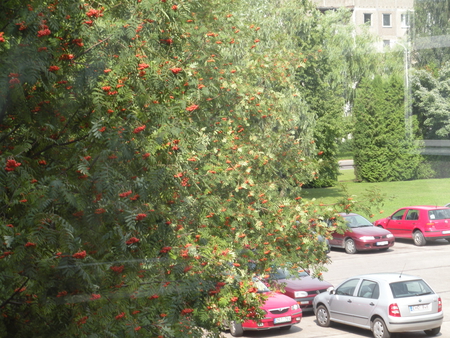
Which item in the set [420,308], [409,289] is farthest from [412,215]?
[420,308]

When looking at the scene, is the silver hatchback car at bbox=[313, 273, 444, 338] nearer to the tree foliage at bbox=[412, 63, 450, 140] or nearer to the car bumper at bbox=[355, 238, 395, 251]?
the tree foliage at bbox=[412, 63, 450, 140]

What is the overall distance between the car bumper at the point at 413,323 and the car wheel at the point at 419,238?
447 inches

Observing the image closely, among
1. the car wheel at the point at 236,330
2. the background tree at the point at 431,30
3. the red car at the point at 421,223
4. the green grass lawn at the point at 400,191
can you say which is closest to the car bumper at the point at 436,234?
the red car at the point at 421,223

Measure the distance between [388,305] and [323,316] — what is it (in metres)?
2.13

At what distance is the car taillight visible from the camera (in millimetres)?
11391

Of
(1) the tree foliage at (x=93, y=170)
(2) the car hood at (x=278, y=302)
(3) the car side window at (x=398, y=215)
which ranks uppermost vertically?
(1) the tree foliage at (x=93, y=170)

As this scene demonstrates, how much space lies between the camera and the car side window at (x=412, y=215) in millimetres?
22258

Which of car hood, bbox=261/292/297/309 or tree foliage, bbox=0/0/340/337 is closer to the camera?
tree foliage, bbox=0/0/340/337

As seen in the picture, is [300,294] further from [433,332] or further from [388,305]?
[433,332]

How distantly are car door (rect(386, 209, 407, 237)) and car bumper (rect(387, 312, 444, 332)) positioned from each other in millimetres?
11861

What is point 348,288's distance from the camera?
1288cm

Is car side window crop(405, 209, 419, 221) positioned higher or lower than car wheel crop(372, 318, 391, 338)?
lower

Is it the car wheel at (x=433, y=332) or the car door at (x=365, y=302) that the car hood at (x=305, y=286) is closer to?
the car door at (x=365, y=302)

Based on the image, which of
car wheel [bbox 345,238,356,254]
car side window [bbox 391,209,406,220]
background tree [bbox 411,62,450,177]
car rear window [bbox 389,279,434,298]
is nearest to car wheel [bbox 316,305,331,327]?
car rear window [bbox 389,279,434,298]
